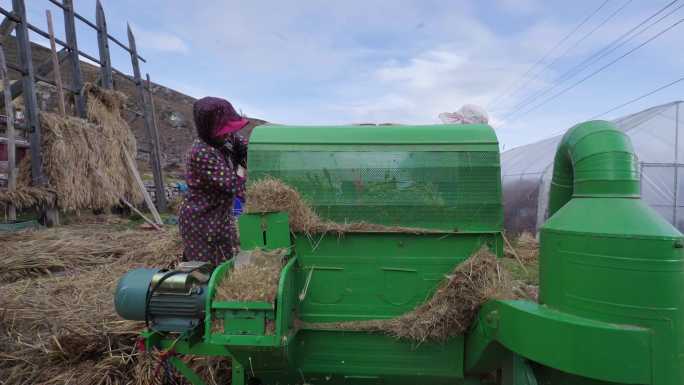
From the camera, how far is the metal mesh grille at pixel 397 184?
2650mm

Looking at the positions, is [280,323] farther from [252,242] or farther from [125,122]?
[125,122]

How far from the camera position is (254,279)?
2289 mm

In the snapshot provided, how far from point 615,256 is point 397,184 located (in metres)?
1.25

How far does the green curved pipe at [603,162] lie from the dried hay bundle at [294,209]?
87 cm

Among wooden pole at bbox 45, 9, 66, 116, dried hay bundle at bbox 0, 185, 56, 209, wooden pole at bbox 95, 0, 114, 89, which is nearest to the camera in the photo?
dried hay bundle at bbox 0, 185, 56, 209

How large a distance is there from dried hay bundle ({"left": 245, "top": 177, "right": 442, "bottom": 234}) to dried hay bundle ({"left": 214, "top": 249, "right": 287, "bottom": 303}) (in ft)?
0.83

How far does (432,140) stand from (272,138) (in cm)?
103

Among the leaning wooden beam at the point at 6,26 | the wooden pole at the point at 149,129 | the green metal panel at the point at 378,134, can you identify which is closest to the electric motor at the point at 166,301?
the green metal panel at the point at 378,134

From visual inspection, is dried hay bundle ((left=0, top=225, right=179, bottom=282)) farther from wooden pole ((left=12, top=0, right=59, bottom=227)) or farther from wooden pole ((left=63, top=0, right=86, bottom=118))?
wooden pole ((left=63, top=0, right=86, bottom=118))

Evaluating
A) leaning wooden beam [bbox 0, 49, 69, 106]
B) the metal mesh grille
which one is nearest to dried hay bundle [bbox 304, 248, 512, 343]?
the metal mesh grille

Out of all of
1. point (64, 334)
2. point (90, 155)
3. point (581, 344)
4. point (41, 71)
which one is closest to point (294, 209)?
point (581, 344)

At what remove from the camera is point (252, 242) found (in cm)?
261

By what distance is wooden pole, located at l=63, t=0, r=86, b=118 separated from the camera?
397 inches

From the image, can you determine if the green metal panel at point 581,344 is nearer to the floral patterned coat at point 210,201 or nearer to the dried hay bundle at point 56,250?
the floral patterned coat at point 210,201
